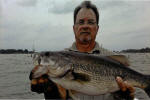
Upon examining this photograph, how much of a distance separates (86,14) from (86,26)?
27 centimetres

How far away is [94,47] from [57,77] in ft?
5.19

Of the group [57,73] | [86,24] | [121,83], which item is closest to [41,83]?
[57,73]

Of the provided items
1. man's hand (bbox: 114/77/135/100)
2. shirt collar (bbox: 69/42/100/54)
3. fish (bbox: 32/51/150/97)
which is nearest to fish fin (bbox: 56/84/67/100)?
fish (bbox: 32/51/150/97)

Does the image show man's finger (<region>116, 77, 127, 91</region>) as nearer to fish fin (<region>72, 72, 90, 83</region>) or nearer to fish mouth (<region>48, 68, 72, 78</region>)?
fish fin (<region>72, 72, 90, 83</region>)

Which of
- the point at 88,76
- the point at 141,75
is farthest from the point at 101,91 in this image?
the point at 141,75

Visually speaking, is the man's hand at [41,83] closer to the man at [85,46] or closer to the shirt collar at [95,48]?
the man at [85,46]

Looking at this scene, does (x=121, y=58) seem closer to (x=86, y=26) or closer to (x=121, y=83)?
(x=121, y=83)

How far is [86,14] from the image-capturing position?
5.09 metres

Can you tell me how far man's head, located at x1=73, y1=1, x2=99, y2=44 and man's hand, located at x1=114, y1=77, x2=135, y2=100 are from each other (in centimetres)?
133

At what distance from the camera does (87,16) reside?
5.07 m

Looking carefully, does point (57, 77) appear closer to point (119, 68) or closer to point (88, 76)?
point (88, 76)

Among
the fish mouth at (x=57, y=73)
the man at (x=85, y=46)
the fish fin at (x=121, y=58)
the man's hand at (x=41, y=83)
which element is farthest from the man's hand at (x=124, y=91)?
the man's hand at (x=41, y=83)

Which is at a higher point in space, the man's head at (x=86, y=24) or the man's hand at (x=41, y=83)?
the man's head at (x=86, y=24)

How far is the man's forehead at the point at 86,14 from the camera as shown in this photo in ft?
16.7
